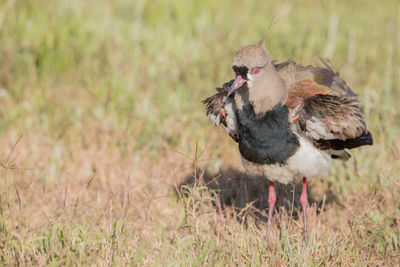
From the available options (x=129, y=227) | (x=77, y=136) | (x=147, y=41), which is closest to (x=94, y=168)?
(x=77, y=136)

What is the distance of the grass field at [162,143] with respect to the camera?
3475 mm

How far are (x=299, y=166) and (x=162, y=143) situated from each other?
1755 mm

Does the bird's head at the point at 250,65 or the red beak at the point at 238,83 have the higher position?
the bird's head at the point at 250,65

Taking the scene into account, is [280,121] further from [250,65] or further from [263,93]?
[250,65]

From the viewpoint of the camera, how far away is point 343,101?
3.92 m

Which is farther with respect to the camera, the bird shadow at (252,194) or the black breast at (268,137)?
the bird shadow at (252,194)

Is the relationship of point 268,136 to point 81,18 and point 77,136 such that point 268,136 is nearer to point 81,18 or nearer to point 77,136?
point 77,136

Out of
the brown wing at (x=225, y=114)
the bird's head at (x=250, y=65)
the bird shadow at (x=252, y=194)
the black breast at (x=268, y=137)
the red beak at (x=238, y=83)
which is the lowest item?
the bird shadow at (x=252, y=194)

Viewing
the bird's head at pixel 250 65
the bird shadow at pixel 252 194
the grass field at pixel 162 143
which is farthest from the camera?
the bird shadow at pixel 252 194

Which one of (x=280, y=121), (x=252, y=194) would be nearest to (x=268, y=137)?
(x=280, y=121)

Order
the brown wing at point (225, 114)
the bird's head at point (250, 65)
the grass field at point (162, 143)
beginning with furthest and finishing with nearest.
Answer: the brown wing at point (225, 114) → the bird's head at point (250, 65) → the grass field at point (162, 143)

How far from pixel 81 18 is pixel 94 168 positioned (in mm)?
2854

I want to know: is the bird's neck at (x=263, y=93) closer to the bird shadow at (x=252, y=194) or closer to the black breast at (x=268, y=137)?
the black breast at (x=268, y=137)

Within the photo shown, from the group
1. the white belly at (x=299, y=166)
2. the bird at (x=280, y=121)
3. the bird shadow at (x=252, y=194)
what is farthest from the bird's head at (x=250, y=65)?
the bird shadow at (x=252, y=194)
